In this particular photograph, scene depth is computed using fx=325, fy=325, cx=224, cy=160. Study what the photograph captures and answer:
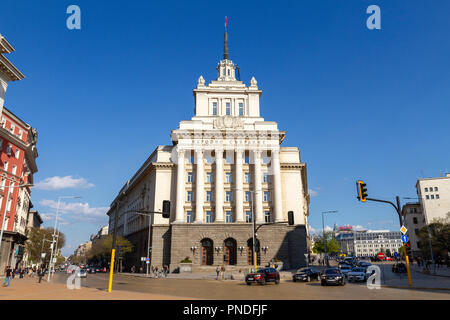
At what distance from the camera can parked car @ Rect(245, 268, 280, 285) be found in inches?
1220

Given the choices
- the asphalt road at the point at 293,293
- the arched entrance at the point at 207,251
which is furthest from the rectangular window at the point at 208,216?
the asphalt road at the point at 293,293

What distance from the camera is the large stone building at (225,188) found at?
181 feet

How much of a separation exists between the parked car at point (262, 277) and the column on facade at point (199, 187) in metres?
25.3

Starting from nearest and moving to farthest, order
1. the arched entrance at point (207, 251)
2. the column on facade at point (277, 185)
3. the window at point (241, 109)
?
the arched entrance at point (207, 251) < the column on facade at point (277, 185) < the window at point (241, 109)

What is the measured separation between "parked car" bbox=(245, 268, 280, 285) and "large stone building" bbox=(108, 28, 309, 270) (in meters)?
21.1

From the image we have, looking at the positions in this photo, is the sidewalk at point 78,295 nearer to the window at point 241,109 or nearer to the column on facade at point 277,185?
the column on facade at point 277,185

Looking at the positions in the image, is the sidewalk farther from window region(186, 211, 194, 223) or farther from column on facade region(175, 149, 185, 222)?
window region(186, 211, 194, 223)

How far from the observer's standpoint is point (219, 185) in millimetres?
58000

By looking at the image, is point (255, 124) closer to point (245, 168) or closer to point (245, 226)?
point (245, 168)

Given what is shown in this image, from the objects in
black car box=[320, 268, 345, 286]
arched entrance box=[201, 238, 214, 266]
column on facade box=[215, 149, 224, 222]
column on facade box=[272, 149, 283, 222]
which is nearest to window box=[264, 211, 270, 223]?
column on facade box=[272, 149, 283, 222]

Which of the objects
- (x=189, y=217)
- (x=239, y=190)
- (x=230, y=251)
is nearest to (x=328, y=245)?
(x=230, y=251)

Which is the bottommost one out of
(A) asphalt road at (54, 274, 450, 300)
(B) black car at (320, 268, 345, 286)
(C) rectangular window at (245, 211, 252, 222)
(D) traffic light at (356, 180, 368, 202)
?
(A) asphalt road at (54, 274, 450, 300)
